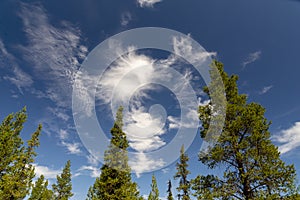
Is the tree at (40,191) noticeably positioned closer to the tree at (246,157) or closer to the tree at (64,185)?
the tree at (64,185)

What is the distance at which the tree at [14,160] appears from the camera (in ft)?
69.1

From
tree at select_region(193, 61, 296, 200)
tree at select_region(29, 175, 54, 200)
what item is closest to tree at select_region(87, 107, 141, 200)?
tree at select_region(193, 61, 296, 200)

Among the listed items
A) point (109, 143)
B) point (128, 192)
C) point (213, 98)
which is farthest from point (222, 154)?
point (109, 143)

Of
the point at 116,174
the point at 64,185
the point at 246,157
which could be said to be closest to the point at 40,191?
the point at 64,185

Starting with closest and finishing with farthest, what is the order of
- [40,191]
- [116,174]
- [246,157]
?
[246,157] → [116,174] → [40,191]

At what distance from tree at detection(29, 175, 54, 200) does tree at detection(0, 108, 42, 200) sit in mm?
6446

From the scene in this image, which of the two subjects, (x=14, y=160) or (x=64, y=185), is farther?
(x=64, y=185)

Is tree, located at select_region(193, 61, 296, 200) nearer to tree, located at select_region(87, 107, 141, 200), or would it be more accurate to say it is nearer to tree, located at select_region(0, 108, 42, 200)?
tree, located at select_region(87, 107, 141, 200)

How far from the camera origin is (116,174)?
19578 millimetres

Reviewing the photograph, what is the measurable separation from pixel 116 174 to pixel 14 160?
12129 mm

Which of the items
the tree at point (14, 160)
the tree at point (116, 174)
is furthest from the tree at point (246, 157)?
the tree at point (14, 160)

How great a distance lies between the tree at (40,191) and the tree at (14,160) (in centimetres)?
645

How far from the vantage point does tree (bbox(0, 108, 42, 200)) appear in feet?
69.1

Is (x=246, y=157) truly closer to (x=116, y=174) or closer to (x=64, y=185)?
(x=116, y=174)
